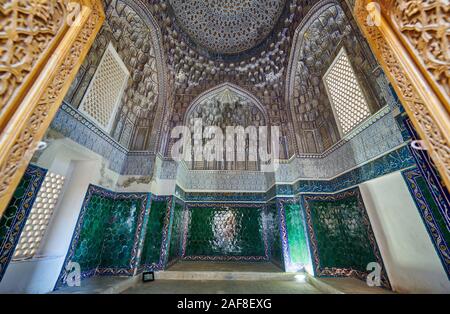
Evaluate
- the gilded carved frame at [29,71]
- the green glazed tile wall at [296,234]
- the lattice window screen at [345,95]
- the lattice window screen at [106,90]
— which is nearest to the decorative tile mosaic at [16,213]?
the lattice window screen at [106,90]

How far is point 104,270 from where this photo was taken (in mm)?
3199

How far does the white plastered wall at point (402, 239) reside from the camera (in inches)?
80.8

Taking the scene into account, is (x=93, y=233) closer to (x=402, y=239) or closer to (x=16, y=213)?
(x=16, y=213)

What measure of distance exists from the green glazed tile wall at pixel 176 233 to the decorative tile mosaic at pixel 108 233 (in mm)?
913

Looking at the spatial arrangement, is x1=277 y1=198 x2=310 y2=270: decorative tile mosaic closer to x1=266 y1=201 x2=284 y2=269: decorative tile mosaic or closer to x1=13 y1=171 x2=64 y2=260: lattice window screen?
x1=266 y1=201 x2=284 y2=269: decorative tile mosaic

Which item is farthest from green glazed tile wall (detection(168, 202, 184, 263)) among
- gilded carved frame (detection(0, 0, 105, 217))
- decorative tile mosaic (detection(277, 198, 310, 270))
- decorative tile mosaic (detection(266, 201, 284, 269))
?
gilded carved frame (detection(0, 0, 105, 217))

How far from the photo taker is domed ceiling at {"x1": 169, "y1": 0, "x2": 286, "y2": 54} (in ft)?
15.9

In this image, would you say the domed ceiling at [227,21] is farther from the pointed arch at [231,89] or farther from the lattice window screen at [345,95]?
the lattice window screen at [345,95]

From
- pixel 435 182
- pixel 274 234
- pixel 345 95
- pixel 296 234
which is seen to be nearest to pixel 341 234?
pixel 296 234

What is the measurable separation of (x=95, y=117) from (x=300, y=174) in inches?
176

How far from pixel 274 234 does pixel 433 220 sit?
3117 mm

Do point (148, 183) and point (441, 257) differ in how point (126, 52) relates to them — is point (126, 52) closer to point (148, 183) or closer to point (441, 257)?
point (148, 183)

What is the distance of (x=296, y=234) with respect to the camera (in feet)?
12.8

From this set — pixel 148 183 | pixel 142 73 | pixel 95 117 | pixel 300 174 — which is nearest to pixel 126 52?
pixel 142 73
